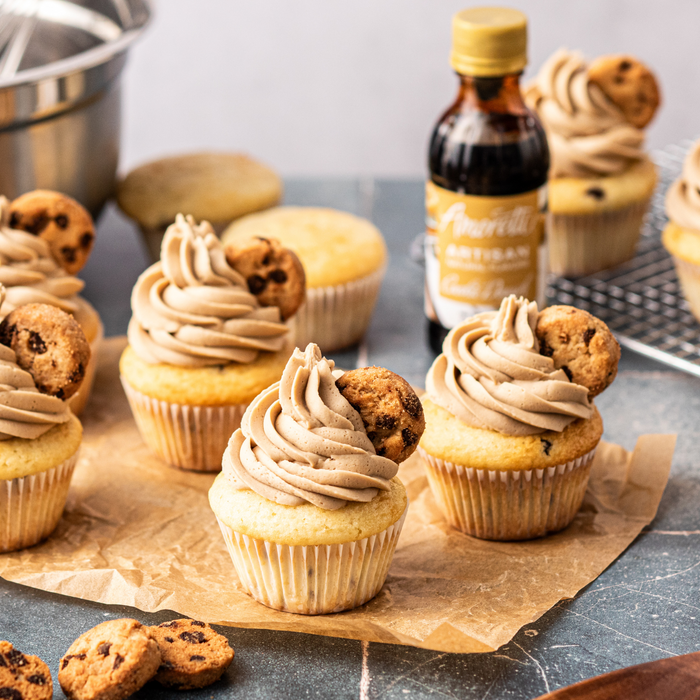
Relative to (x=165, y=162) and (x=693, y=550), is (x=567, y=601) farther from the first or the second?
(x=165, y=162)

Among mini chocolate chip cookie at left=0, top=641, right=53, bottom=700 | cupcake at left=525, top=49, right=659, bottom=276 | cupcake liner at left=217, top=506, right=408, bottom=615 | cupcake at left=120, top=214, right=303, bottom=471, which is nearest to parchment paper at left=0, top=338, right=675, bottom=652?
cupcake liner at left=217, top=506, right=408, bottom=615

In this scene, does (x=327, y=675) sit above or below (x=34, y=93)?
below

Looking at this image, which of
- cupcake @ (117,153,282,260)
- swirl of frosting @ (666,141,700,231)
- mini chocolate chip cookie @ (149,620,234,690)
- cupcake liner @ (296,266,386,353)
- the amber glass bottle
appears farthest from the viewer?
cupcake @ (117,153,282,260)

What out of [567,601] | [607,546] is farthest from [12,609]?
[607,546]

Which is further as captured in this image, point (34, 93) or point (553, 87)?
point (553, 87)

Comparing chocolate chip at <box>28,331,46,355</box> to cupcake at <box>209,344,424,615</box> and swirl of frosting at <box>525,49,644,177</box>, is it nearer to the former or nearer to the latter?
cupcake at <box>209,344,424,615</box>

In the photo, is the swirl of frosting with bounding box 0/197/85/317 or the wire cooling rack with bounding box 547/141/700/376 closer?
the swirl of frosting with bounding box 0/197/85/317

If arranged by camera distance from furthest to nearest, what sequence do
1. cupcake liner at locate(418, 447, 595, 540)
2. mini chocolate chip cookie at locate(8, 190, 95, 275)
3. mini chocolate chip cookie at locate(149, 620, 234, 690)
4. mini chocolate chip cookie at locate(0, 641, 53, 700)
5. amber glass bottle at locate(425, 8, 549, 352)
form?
1. amber glass bottle at locate(425, 8, 549, 352)
2. mini chocolate chip cookie at locate(8, 190, 95, 275)
3. cupcake liner at locate(418, 447, 595, 540)
4. mini chocolate chip cookie at locate(149, 620, 234, 690)
5. mini chocolate chip cookie at locate(0, 641, 53, 700)
